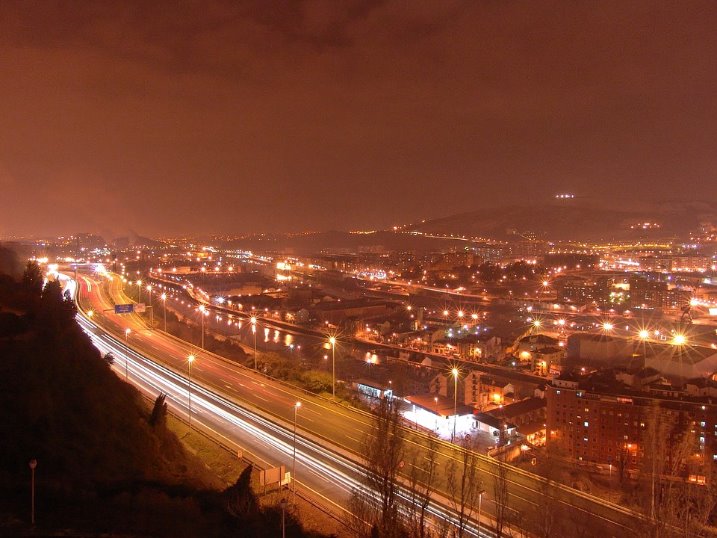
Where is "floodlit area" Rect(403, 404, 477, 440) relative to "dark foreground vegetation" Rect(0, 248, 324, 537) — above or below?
below

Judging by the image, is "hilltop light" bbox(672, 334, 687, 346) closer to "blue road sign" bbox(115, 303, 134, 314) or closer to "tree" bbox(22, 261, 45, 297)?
"blue road sign" bbox(115, 303, 134, 314)

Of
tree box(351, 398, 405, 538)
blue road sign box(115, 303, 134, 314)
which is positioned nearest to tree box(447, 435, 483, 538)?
tree box(351, 398, 405, 538)

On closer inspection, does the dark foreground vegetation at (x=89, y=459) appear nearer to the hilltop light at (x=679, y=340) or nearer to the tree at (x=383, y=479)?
the tree at (x=383, y=479)

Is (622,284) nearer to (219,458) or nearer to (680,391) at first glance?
(680,391)

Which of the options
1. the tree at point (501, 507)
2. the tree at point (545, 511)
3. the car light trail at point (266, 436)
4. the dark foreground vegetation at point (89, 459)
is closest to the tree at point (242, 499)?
the dark foreground vegetation at point (89, 459)

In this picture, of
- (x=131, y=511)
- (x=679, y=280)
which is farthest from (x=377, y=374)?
(x=679, y=280)

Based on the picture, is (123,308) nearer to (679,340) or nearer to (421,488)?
(421,488)
